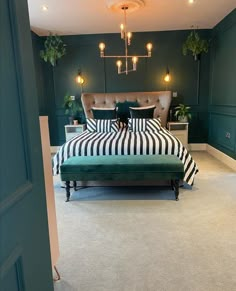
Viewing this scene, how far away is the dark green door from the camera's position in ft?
2.19

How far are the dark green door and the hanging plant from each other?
4885 millimetres

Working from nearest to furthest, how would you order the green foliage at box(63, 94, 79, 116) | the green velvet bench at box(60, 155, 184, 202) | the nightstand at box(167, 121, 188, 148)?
the green velvet bench at box(60, 155, 184, 202)
the nightstand at box(167, 121, 188, 148)
the green foliage at box(63, 94, 79, 116)

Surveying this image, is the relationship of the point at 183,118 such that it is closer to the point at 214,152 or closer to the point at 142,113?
the point at 214,152

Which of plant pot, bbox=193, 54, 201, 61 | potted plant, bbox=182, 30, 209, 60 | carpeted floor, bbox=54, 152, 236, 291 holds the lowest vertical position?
carpeted floor, bbox=54, 152, 236, 291

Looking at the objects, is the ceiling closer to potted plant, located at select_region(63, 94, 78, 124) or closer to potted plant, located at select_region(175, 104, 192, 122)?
potted plant, located at select_region(63, 94, 78, 124)

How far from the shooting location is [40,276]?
881mm

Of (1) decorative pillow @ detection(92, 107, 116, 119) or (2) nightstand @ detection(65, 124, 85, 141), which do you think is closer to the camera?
(1) decorative pillow @ detection(92, 107, 116, 119)

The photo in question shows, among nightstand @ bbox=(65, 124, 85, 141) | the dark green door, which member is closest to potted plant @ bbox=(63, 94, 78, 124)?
nightstand @ bbox=(65, 124, 85, 141)

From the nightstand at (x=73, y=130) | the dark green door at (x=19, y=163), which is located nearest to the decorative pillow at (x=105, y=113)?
→ the nightstand at (x=73, y=130)

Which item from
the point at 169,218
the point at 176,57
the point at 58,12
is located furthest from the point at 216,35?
the point at 169,218

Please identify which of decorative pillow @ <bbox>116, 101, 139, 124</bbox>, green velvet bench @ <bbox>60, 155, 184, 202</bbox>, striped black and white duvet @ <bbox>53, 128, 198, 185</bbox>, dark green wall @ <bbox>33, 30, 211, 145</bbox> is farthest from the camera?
dark green wall @ <bbox>33, 30, 211, 145</bbox>

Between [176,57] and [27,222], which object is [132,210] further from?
[176,57]

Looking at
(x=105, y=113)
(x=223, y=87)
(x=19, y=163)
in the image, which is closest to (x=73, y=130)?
(x=105, y=113)

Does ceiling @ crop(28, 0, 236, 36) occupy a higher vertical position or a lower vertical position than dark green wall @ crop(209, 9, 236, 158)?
higher
